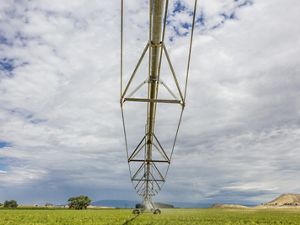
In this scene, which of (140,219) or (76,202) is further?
(76,202)

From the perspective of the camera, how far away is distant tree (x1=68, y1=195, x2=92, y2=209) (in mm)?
146100

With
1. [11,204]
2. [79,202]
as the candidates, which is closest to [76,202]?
[79,202]

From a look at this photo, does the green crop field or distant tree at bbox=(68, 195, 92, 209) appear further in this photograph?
distant tree at bbox=(68, 195, 92, 209)

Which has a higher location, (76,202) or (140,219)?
(76,202)

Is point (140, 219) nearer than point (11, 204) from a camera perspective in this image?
Yes

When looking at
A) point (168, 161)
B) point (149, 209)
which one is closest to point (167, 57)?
point (168, 161)

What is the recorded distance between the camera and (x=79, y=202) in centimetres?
14725

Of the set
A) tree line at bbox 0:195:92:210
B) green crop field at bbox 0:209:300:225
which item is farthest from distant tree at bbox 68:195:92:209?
green crop field at bbox 0:209:300:225

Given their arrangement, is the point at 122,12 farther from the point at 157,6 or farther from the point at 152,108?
the point at 152,108

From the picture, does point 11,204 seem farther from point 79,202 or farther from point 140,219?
point 140,219

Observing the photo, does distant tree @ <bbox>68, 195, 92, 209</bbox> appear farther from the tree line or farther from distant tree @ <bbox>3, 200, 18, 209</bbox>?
distant tree @ <bbox>3, 200, 18, 209</bbox>

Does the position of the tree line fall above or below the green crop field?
above

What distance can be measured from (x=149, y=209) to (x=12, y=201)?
117751 mm

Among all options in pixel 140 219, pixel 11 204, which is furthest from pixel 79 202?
pixel 140 219
